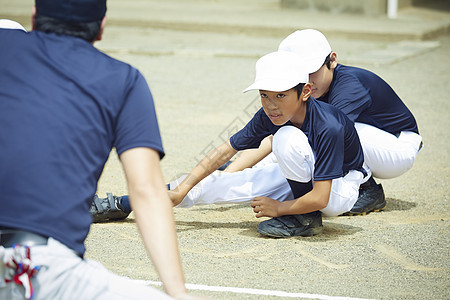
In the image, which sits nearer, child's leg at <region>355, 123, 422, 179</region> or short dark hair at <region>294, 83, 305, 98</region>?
short dark hair at <region>294, 83, 305, 98</region>

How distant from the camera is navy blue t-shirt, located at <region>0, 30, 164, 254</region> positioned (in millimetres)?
1698

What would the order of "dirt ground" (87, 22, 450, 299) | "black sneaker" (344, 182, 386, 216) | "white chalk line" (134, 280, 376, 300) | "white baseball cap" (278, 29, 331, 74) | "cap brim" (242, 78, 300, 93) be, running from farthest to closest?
1. "black sneaker" (344, 182, 386, 216)
2. "white baseball cap" (278, 29, 331, 74)
3. "cap brim" (242, 78, 300, 93)
4. "dirt ground" (87, 22, 450, 299)
5. "white chalk line" (134, 280, 376, 300)

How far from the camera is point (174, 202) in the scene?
361 centimetres

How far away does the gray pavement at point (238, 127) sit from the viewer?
3.09 meters

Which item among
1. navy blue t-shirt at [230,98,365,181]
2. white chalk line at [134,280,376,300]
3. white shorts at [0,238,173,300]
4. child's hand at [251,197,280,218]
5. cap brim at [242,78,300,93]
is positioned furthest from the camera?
child's hand at [251,197,280,218]

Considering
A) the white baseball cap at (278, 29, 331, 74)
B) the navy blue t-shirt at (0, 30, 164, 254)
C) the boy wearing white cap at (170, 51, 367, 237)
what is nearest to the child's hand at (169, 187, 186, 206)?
the boy wearing white cap at (170, 51, 367, 237)

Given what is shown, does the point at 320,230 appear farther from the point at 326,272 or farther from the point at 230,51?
the point at 230,51

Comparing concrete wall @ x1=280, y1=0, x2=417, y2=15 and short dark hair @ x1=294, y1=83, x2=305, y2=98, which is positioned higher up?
short dark hair @ x1=294, y1=83, x2=305, y2=98

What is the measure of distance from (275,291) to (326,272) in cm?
36

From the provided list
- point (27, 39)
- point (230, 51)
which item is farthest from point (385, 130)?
point (230, 51)

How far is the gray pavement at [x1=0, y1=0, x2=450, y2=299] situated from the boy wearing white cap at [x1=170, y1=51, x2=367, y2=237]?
16 centimetres

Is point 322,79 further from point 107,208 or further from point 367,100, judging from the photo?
point 107,208

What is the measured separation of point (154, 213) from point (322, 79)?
7.83 feet

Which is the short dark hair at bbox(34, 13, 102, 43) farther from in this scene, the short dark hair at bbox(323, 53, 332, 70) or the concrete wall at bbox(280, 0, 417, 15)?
the concrete wall at bbox(280, 0, 417, 15)
